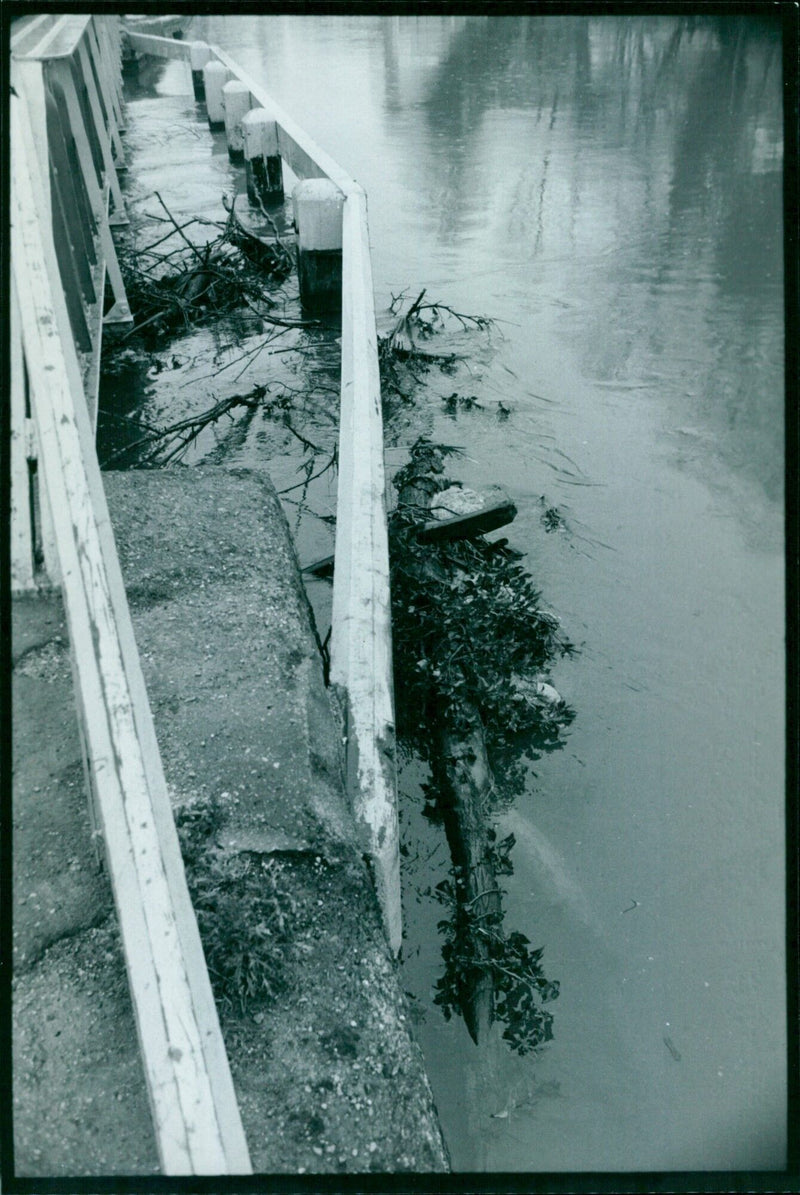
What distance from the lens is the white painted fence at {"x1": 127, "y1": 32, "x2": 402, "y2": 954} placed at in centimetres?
269

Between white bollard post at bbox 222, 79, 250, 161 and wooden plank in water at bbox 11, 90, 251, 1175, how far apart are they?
899 centimetres

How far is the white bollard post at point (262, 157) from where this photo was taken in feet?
27.9

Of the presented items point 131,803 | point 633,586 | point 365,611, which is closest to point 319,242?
point 633,586

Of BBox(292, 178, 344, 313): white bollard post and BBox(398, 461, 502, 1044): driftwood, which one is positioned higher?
BBox(292, 178, 344, 313): white bollard post

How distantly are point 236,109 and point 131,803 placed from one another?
33.8 feet

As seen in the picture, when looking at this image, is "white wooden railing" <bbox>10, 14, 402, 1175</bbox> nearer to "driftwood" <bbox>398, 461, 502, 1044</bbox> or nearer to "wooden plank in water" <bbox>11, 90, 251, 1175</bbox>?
"wooden plank in water" <bbox>11, 90, 251, 1175</bbox>

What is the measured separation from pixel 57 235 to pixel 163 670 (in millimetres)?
1977

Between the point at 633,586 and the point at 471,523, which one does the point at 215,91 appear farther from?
the point at 633,586

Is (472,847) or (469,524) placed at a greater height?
(469,524)

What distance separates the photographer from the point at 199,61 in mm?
13117

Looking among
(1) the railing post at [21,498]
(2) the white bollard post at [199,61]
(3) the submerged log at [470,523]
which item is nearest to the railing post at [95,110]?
(3) the submerged log at [470,523]

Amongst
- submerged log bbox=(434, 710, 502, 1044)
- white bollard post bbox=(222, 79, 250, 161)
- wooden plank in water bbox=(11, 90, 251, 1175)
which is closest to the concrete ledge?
wooden plank in water bbox=(11, 90, 251, 1175)

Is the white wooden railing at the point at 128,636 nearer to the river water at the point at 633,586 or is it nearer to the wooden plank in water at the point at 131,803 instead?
the wooden plank in water at the point at 131,803

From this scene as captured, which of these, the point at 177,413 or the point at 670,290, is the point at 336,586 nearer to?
the point at 177,413
